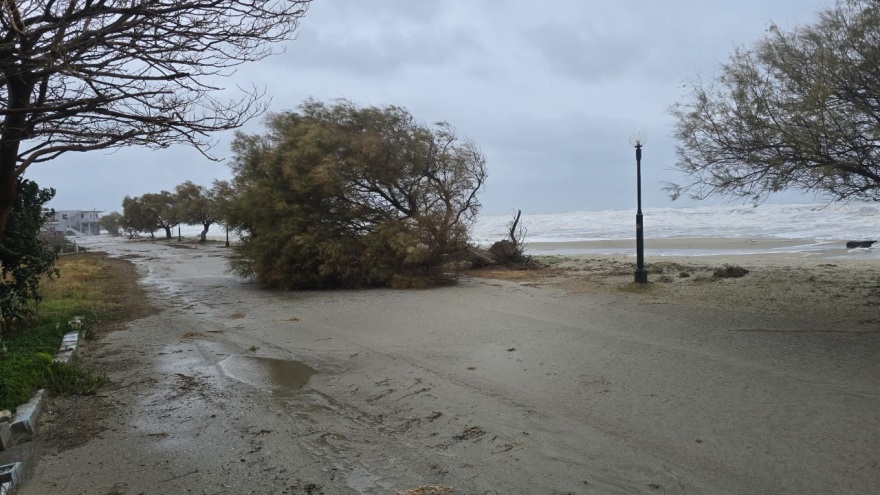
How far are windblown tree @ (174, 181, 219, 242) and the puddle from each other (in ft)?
170

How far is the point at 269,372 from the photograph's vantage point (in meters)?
7.59

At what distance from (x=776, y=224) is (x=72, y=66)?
157 ft

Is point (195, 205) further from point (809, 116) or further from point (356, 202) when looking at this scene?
point (809, 116)

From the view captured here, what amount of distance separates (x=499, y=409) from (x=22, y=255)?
28.7ft

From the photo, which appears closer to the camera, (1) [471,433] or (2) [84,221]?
(1) [471,433]

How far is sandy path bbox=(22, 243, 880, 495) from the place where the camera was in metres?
4.29

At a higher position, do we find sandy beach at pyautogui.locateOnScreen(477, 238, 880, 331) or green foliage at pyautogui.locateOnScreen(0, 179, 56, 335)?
green foliage at pyautogui.locateOnScreen(0, 179, 56, 335)

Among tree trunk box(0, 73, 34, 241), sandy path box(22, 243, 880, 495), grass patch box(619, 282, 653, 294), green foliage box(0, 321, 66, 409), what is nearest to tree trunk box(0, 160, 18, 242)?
tree trunk box(0, 73, 34, 241)

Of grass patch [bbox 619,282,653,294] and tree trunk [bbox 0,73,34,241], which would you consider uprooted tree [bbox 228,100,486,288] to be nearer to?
grass patch [bbox 619,282,653,294]

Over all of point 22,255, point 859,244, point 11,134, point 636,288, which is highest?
point 11,134

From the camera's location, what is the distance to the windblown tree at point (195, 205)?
60375 millimetres

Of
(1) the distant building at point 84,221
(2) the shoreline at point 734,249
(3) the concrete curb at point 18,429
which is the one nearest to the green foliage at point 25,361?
(3) the concrete curb at point 18,429

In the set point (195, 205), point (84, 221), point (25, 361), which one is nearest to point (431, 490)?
point (25, 361)

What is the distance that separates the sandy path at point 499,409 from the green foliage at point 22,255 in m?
A: 1.62
